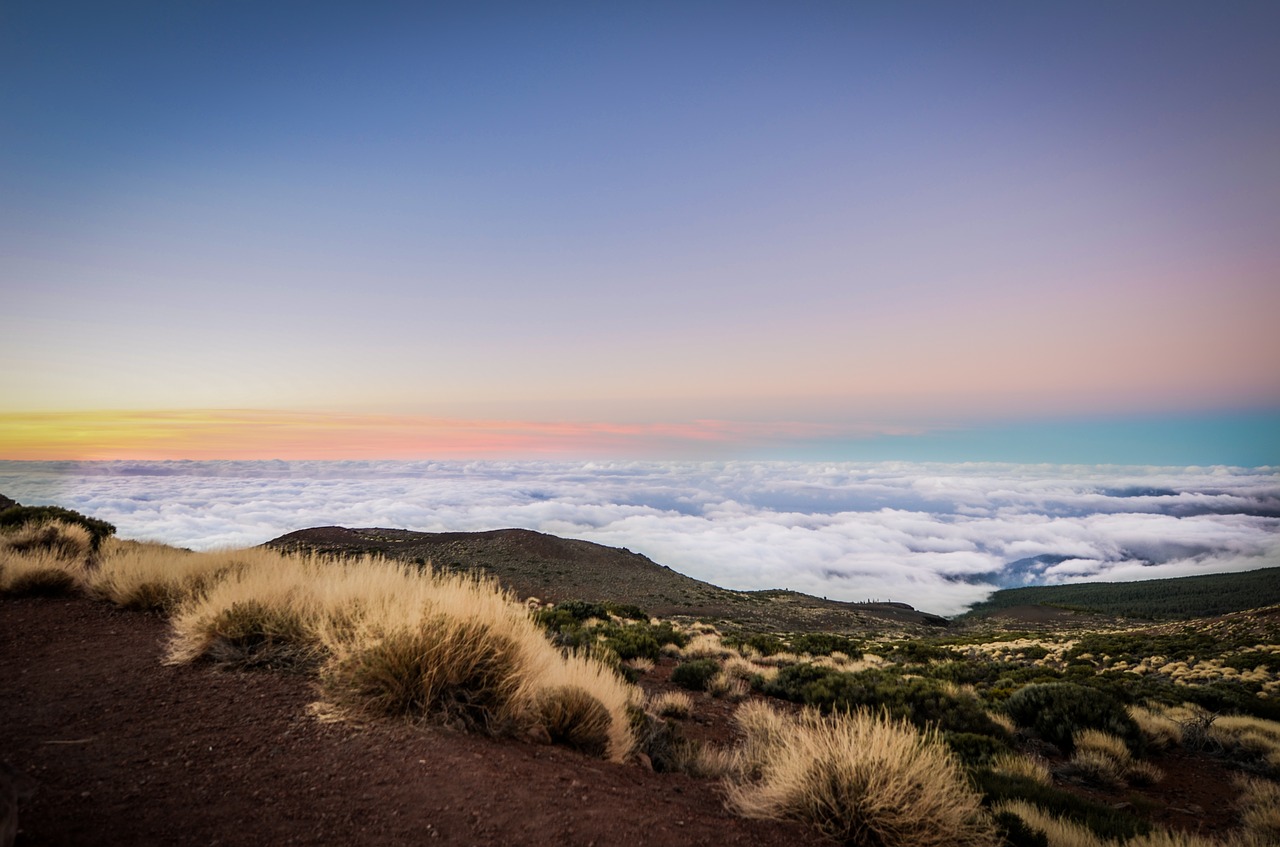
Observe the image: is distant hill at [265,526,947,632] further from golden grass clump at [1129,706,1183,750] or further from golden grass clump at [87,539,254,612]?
golden grass clump at [87,539,254,612]

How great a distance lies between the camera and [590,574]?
51.8 meters

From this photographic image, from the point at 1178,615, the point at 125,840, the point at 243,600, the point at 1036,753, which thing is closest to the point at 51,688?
the point at 243,600

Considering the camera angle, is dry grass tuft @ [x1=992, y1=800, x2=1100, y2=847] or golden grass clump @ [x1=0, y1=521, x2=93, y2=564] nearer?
dry grass tuft @ [x1=992, y1=800, x2=1100, y2=847]

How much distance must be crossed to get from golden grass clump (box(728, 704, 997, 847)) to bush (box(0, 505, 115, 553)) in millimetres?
17243

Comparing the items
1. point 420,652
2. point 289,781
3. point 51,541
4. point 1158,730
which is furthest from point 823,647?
point 51,541

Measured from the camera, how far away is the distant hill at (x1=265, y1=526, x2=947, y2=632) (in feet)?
139

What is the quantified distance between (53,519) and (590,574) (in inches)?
1567

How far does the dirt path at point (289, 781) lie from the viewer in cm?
367

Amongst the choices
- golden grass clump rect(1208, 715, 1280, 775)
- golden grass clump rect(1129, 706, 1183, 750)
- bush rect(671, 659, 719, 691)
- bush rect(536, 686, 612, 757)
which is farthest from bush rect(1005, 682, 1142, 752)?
bush rect(536, 686, 612, 757)

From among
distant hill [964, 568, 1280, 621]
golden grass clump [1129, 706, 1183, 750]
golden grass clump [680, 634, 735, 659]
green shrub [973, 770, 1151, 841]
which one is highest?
green shrub [973, 770, 1151, 841]

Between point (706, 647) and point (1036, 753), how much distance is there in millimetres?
8636

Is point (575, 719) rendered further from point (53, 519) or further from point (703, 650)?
point (53, 519)

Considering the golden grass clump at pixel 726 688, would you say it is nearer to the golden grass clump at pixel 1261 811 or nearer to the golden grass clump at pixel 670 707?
the golden grass clump at pixel 670 707

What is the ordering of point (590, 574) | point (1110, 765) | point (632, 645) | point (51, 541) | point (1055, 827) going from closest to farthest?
point (1055, 827), point (1110, 765), point (51, 541), point (632, 645), point (590, 574)
